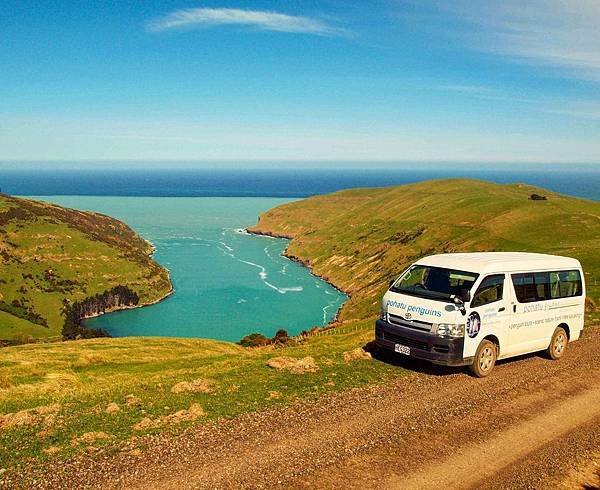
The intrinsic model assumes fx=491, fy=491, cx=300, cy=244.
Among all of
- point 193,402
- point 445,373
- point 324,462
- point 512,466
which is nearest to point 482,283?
point 445,373

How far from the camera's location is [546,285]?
20.8 meters

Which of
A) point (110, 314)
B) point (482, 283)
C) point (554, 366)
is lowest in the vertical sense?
point (110, 314)

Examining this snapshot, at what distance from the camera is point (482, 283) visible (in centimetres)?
1850

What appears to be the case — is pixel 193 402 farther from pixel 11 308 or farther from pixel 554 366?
pixel 11 308

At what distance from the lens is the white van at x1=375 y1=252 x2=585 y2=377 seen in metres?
17.7

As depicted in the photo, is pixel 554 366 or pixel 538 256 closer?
pixel 554 366

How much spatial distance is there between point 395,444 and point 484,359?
7.17 metres

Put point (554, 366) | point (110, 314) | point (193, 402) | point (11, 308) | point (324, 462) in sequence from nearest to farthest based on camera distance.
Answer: point (324, 462)
point (193, 402)
point (554, 366)
point (11, 308)
point (110, 314)

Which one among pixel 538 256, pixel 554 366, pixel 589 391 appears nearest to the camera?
Result: pixel 589 391

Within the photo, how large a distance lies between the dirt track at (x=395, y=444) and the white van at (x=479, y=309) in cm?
144

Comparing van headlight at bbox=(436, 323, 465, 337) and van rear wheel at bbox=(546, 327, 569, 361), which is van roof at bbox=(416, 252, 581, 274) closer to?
van headlight at bbox=(436, 323, 465, 337)

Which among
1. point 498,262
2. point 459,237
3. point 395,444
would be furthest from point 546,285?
point 459,237

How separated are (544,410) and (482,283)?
4830mm

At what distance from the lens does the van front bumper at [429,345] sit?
17.5 metres
